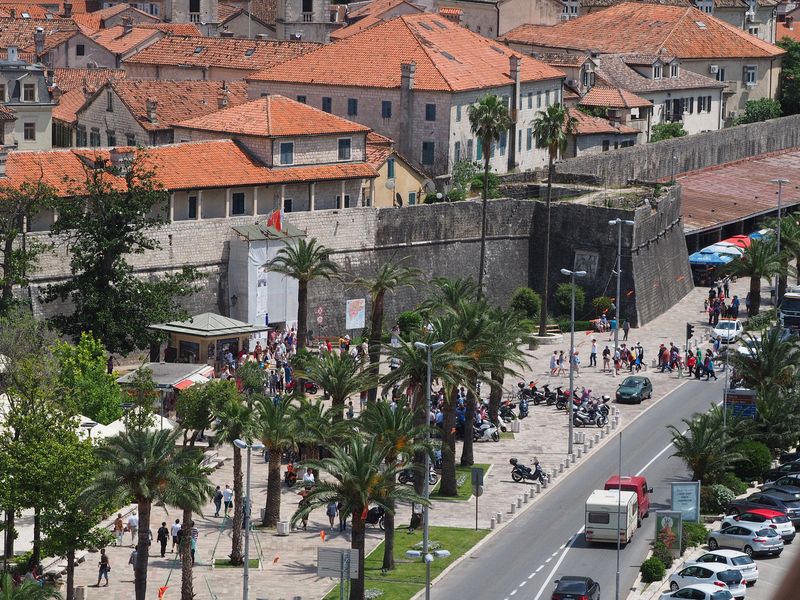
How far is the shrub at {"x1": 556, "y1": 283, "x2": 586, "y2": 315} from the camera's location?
3861 inches

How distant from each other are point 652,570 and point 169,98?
5520 centimetres

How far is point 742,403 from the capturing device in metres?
72.6

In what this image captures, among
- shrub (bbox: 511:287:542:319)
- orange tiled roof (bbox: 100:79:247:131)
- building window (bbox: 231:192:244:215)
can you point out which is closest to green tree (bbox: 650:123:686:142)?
orange tiled roof (bbox: 100:79:247:131)

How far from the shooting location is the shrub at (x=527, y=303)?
96750 mm

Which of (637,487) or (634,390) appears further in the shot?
(634,390)

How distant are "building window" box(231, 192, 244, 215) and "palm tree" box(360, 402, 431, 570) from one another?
107ft

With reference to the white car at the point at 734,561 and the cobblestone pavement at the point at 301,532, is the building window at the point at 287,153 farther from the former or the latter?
the white car at the point at 734,561

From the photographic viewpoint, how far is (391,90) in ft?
359

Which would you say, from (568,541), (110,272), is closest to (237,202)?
(110,272)

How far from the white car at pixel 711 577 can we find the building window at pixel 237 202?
1524 inches

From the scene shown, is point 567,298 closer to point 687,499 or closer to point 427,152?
point 427,152

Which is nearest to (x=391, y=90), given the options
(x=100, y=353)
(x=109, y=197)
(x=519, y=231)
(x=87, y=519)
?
(x=519, y=231)

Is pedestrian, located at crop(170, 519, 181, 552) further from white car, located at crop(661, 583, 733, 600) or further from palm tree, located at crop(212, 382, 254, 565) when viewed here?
white car, located at crop(661, 583, 733, 600)

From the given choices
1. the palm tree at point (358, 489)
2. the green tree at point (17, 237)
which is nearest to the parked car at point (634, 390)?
the green tree at point (17, 237)
